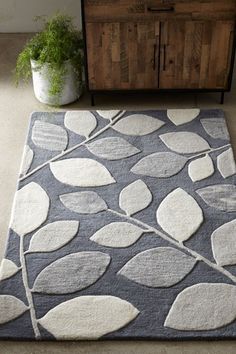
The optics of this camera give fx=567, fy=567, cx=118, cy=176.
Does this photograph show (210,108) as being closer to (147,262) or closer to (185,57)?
(185,57)

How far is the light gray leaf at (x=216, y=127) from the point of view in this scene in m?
2.72

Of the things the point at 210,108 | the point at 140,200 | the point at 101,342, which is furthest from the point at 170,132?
the point at 101,342

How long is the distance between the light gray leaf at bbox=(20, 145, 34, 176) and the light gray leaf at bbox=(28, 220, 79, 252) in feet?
1.25

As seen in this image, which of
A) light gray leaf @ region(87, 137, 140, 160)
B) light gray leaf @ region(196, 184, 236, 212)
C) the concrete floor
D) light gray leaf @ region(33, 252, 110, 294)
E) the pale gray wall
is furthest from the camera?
the pale gray wall

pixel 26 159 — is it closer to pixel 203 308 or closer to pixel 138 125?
pixel 138 125

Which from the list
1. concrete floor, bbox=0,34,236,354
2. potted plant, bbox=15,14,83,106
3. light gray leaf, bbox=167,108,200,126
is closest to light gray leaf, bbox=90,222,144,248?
concrete floor, bbox=0,34,236,354

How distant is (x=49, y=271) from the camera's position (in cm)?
209

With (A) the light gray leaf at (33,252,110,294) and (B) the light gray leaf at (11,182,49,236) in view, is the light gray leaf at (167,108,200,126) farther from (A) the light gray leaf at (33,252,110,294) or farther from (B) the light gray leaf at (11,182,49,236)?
(A) the light gray leaf at (33,252,110,294)

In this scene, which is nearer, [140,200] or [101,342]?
[101,342]

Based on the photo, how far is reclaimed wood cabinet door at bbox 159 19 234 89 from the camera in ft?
8.84

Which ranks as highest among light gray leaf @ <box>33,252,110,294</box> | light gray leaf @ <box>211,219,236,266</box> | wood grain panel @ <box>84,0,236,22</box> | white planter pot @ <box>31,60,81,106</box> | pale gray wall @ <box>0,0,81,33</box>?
wood grain panel @ <box>84,0,236,22</box>

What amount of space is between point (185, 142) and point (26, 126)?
2.62 feet

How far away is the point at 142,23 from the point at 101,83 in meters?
0.37

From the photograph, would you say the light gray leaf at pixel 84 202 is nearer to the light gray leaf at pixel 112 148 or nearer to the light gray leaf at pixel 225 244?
the light gray leaf at pixel 112 148
